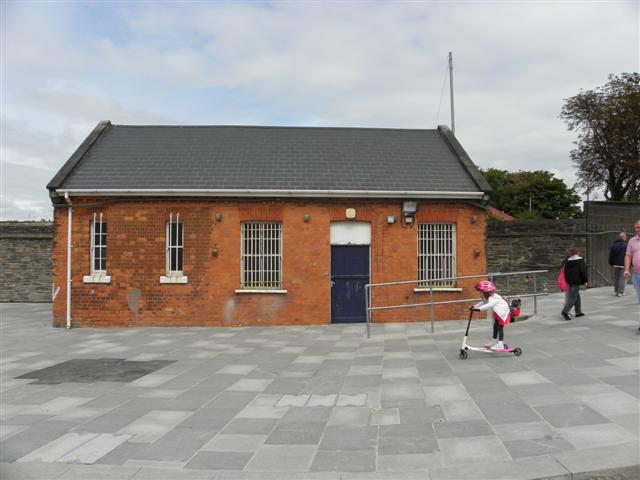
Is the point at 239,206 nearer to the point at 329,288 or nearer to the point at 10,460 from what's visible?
the point at 329,288

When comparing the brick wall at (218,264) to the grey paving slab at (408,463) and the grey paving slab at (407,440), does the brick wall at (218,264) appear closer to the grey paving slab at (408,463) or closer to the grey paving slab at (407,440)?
the grey paving slab at (407,440)

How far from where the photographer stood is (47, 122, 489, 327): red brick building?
13773mm

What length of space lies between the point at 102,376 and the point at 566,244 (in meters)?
18.8

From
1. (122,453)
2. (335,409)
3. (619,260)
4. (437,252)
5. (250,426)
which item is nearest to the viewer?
(122,453)

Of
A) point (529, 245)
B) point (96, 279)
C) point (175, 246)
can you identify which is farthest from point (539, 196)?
point (96, 279)

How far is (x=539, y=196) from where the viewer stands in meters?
54.4

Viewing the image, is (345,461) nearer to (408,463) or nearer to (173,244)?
(408,463)

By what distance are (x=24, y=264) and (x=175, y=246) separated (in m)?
10.7

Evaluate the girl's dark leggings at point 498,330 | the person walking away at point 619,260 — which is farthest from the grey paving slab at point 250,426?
the person walking away at point 619,260

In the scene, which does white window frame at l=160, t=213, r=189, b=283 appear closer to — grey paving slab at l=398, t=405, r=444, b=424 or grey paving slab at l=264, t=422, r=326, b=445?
grey paving slab at l=264, t=422, r=326, b=445

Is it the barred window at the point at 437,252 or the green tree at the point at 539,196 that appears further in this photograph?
the green tree at the point at 539,196

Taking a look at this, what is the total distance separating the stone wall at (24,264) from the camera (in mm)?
20750

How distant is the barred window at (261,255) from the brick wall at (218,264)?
0.73 feet

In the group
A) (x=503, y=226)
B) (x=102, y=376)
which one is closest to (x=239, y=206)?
(x=102, y=376)
